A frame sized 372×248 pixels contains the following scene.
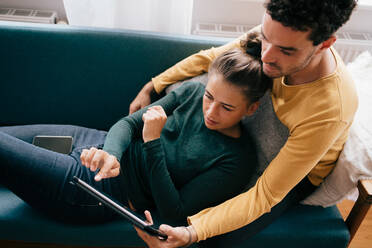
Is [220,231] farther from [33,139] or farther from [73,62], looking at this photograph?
[73,62]

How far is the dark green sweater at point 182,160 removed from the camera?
3.27ft

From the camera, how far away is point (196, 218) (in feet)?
3.20

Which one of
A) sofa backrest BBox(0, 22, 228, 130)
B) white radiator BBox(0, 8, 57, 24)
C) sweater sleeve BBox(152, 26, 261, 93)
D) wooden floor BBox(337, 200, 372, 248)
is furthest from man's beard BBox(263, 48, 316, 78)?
white radiator BBox(0, 8, 57, 24)

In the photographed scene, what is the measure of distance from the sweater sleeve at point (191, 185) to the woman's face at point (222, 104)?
0.41ft

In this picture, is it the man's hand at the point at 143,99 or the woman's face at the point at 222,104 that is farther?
the man's hand at the point at 143,99

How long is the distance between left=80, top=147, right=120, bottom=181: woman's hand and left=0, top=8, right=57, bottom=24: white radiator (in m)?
1.07

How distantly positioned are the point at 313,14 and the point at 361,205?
2.23 ft

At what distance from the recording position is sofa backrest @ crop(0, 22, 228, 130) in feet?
4.40

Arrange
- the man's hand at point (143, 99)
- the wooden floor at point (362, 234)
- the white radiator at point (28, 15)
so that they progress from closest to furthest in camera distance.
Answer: the man's hand at point (143, 99), the wooden floor at point (362, 234), the white radiator at point (28, 15)

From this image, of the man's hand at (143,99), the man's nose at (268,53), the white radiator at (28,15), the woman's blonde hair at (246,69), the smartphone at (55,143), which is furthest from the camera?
the white radiator at (28,15)

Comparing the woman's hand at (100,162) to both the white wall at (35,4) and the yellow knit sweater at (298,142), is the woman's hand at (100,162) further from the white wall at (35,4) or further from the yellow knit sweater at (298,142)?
the white wall at (35,4)

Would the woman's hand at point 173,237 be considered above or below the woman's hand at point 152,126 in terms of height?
below

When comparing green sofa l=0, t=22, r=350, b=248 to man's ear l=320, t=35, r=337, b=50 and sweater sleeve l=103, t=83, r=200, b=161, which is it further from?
man's ear l=320, t=35, r=337, b=50

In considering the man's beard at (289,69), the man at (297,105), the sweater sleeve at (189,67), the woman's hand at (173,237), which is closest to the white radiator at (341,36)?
the sweater sleeve at (189,67)
